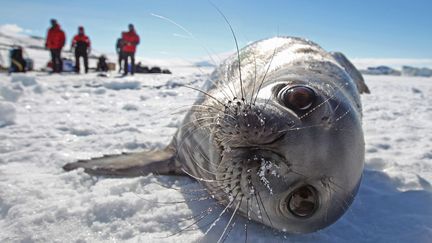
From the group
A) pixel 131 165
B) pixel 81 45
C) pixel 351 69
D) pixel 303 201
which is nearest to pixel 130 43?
pixel 81 45

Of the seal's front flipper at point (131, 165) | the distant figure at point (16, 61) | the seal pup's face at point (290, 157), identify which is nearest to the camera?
the seal pup's face at point (290, 157)

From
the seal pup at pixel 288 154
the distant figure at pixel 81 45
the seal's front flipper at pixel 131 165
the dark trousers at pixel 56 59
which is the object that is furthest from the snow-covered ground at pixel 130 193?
the distant figure at pixel 81 45

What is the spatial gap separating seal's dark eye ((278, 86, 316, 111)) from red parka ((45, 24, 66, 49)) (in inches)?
416

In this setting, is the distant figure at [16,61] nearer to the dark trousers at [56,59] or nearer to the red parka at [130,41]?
the dark trousers at [56,59]

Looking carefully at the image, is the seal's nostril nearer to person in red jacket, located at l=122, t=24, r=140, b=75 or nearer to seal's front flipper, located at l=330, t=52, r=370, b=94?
seal's front flipper, located at l=330, t=52, r=370, b=94

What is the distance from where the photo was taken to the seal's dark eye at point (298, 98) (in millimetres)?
1575

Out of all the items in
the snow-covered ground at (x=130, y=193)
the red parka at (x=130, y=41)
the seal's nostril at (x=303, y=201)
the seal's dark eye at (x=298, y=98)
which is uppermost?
the red parka at (x=130, y=41)

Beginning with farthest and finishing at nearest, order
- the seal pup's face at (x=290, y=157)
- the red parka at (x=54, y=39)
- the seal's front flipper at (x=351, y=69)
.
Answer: the red parka at (x=54, y=39) < the seal's front flipper at (x=351, y=69) < the seal pup's face at (x=290, y=157)

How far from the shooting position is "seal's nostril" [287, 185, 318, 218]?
1.53 meters

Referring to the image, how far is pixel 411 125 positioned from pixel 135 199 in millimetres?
3909

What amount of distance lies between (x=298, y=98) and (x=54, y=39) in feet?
35.2

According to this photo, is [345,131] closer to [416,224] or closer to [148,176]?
[416,224]

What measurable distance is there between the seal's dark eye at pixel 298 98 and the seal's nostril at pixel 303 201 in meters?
0.33

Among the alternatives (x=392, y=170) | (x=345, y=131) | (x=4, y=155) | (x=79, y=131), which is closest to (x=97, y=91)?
(x=79, y=131)
